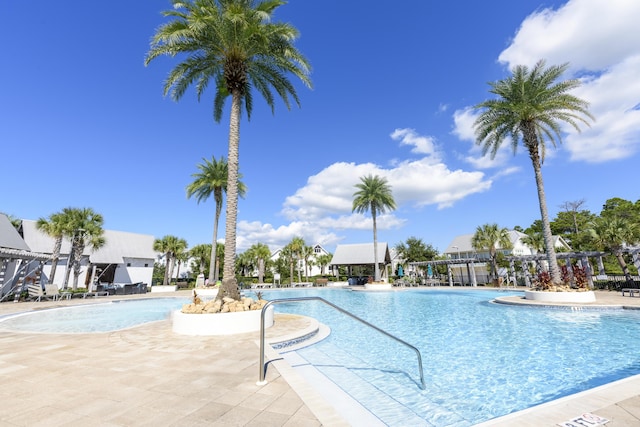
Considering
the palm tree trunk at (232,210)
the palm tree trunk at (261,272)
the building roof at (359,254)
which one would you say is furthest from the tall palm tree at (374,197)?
the palm tree trunk at (232,210)

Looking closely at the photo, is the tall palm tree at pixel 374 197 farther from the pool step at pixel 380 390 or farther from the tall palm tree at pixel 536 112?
the pool step at pixel 380 390

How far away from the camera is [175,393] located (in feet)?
13.0

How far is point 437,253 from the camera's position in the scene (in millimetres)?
53594

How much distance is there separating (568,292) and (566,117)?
34.3 feet

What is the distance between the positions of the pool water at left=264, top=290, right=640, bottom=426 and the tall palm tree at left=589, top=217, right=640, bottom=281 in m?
14.9

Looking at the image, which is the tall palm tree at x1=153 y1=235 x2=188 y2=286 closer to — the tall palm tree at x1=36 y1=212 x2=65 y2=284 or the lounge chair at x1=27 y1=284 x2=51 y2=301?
the tall palm tree at x1=36 y1=212 x2=65 y2=284

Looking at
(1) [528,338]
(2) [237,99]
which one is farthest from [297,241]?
(1) [528,338]

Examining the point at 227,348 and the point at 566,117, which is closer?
the point at 227,348

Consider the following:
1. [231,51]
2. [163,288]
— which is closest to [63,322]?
[231,51]

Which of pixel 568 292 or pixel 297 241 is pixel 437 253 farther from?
pixel 568 292

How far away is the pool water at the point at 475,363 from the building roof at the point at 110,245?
33.9 metres

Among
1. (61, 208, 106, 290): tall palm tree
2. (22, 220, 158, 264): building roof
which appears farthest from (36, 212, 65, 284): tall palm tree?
(22, 220, 158, 264): building roof

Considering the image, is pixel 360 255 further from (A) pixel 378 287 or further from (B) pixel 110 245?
(B) pixel 110 245

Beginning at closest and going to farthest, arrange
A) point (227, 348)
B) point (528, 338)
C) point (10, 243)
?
point (227, 348), point (528, 338), point (10, 243)
